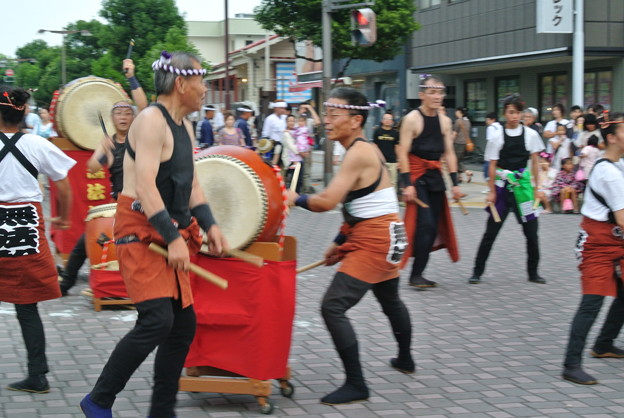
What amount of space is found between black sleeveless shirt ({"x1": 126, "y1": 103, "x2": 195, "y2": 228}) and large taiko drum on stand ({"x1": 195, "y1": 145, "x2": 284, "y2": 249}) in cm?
53

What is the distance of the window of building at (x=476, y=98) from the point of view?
93.9 ft


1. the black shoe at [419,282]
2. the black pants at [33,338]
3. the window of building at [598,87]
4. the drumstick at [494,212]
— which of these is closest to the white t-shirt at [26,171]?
the black pants at [33,338]

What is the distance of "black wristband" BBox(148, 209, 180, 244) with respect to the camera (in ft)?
12.7

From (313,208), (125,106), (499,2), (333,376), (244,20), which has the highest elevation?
(244,20)

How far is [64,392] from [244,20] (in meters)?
74.9

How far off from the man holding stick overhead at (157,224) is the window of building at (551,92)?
69.4 feet

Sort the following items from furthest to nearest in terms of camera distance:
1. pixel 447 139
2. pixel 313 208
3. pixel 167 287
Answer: pixel 447 139
pixel 313 208
pixel 167 287

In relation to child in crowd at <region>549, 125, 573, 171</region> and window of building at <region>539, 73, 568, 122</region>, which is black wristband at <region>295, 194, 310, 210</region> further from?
window of building at <region>539, 73, 568, 122</region>

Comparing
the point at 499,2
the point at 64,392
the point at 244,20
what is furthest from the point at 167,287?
the point at 244,20

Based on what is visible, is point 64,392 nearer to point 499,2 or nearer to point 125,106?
point 125,106

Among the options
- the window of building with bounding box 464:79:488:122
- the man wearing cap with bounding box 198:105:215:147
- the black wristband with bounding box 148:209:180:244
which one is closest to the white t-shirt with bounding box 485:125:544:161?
the black wristband with bounding box 148:209:180:244

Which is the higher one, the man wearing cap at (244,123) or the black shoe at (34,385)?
the man wearing cap at (244,123)

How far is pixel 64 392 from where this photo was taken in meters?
4.97

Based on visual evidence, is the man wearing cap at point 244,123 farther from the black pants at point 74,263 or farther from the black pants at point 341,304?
the black pants at point 341,304
